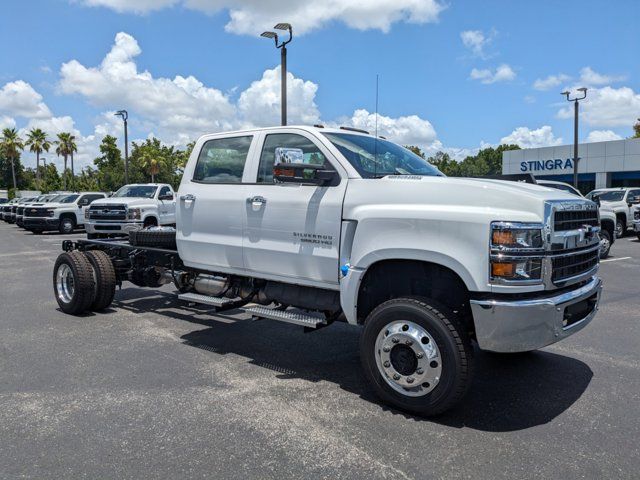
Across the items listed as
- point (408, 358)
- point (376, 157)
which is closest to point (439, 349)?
point (408, 358)

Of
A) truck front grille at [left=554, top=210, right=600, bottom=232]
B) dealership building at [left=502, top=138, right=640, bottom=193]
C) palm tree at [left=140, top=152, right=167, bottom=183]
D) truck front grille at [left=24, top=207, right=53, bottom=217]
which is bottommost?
truck front grille at [left=24, top=207, right=53, bottom=217]

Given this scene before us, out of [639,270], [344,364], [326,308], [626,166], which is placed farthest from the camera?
[626,166]

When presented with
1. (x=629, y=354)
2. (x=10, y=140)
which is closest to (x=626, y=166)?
(x=629, y=354)

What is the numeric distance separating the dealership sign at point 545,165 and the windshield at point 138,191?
31.7 meters

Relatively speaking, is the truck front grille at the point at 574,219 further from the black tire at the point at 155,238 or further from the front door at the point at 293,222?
the black tire at the point at 155,238

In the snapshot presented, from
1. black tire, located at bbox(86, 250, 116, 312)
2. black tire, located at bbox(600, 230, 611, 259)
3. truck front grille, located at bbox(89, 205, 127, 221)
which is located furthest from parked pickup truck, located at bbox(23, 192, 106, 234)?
black tire, located at bbox(600, 230, 611, 259)

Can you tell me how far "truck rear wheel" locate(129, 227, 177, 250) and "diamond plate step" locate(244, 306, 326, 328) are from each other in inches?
92.2

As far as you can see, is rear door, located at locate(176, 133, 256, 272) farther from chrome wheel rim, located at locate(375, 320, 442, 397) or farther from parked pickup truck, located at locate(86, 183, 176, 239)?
parked pickup truck, located at locate(86, 183, 176, 239)

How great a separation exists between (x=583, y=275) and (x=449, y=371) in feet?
4.36

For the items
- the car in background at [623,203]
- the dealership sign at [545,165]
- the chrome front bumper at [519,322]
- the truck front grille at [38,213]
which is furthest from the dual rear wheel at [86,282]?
the dealership sign at [545,165]

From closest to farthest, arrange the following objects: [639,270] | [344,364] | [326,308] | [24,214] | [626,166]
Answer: [326,308] < [344,364] < [639,270] < [24,214] < [626,166]

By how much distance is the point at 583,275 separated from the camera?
4.06 meters

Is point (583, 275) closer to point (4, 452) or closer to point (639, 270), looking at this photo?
point (4, 452)

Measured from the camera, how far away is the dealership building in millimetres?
35062
